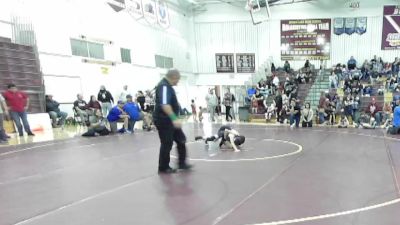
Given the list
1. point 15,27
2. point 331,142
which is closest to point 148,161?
point 331,142

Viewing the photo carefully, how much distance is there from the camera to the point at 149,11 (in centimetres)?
2289

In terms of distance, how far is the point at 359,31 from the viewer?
2684 cm

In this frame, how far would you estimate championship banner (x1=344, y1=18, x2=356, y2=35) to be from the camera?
88.2 ft

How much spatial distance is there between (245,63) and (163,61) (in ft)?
23.9

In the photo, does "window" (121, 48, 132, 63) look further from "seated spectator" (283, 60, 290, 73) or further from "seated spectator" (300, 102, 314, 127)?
"seated spectator" (283, 60, 290, 73)

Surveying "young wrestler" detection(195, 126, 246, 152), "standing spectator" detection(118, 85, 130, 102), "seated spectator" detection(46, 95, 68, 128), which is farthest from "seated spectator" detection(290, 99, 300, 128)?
"seated spectator" detection(46, 95, 68, 128)

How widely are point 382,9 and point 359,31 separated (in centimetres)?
217

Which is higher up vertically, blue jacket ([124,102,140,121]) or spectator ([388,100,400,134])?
blue jacket ([124,102,140,121])

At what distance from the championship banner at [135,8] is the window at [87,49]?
317 cm

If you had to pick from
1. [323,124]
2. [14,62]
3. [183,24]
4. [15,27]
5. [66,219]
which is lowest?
[323,124]

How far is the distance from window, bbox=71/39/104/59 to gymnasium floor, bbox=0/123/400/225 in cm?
989

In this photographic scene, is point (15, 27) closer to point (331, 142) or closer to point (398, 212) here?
point (331, 142)

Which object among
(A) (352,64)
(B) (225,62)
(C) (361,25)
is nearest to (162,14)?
(B) (225,62)

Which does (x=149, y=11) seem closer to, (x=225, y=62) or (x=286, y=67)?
(x=225, y=62)
